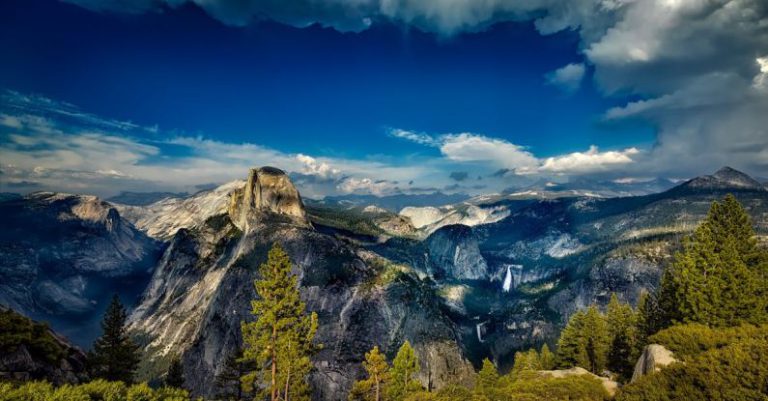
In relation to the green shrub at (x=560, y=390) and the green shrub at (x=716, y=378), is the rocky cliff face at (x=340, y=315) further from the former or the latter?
the green shrub at (x=716, y=378)

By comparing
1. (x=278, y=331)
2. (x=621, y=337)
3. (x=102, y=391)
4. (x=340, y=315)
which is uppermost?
(x=102, y=391)

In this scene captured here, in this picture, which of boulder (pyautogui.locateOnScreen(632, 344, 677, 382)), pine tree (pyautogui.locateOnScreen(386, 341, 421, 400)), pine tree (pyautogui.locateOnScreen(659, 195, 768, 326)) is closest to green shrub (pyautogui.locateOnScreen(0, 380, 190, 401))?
boulder (pyautogui.locateOnScreen(632, 344, 677, 382))

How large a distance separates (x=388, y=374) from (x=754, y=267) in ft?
158

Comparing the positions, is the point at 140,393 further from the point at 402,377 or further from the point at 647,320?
the point at 647,320

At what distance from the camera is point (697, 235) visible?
48000 mm

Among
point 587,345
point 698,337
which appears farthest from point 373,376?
point 587,345

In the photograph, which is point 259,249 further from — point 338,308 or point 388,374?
point 388,374

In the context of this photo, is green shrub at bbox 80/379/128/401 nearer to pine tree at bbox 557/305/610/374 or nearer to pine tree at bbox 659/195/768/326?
pine tree at bbox 659/195/768/326

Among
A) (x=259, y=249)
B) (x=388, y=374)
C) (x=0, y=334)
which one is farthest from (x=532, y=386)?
(x=259, y=249)

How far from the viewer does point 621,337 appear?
8288 centimetres

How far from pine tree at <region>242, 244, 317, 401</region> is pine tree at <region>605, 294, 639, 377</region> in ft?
190

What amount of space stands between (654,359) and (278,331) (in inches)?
1283

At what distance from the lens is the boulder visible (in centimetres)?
2427

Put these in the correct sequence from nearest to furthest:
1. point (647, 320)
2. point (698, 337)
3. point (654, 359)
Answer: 1. point (654, 359)
2. point (698, 337)
3. point (647, 320)
